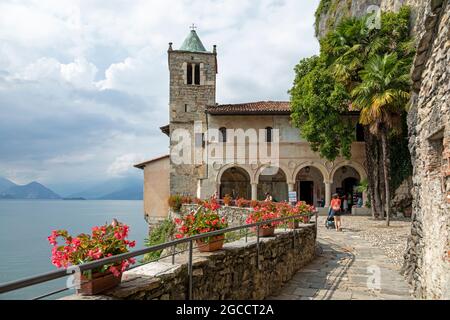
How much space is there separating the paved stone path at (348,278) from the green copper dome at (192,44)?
2257 centimetres

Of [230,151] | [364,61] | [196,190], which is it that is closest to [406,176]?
[364,61]

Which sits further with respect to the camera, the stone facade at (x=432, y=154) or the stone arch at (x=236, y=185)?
the stone arch at (x=236, y=185)

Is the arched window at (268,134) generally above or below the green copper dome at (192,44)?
below

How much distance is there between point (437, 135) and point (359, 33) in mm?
16709

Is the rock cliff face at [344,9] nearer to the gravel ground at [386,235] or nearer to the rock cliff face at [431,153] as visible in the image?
the gravel ground at [386,235]

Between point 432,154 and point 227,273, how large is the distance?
368cm

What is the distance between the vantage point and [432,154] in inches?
218

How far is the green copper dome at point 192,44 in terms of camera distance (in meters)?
29.5

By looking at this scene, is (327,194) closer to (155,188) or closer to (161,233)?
(161,233)

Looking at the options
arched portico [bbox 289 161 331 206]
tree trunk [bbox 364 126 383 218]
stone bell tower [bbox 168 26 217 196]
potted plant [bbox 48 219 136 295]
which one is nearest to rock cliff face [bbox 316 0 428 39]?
tree trunk [bbox 364 126 383 218]

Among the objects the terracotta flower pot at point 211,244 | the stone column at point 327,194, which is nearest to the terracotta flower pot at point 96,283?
the terracotta flower pot at point 211,244
